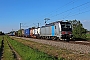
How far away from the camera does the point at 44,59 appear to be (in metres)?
12.0

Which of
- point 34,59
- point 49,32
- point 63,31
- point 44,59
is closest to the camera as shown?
point 44,59

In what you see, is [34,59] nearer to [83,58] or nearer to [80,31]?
[83,58]

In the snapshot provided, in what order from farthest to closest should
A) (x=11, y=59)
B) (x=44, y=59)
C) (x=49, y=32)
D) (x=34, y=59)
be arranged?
1. (x=49, y=32)
2. (x=11, y=59)
3. (x=34, y=59)
4. (x=44, y=59)

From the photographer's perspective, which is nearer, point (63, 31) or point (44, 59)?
point (44, 59)

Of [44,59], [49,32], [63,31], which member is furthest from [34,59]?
[49,32]

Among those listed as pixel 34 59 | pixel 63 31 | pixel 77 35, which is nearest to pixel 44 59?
pixel 34 59

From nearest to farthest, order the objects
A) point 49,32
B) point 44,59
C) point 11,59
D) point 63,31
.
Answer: point 44,59
point 11,59
point 63,31
point 49,32

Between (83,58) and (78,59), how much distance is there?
15.2 inches

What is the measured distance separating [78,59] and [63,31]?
899 inches

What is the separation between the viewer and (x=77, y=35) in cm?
4731

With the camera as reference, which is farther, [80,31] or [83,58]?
[80,31]

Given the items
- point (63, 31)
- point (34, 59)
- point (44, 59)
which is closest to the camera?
point (44, 59)

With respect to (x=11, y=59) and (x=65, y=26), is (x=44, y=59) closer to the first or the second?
(x=11, y=59)

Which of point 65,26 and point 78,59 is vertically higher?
point 65,26
